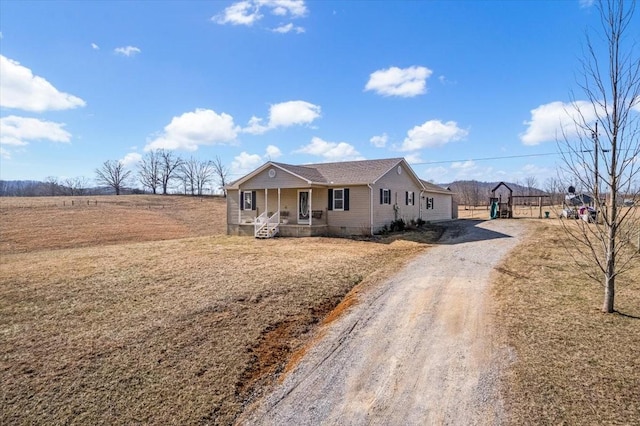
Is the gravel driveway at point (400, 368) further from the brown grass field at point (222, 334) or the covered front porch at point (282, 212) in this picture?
the covered front porch at point (282, 212)

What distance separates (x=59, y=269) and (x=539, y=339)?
12.8 meters

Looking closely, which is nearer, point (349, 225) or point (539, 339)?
point (539, 339)

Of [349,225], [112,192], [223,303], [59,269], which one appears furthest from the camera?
[112,192]

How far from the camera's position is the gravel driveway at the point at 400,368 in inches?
148

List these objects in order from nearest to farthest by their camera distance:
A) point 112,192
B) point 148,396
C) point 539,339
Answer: point 148,396 < point 539,339 < point 112,192

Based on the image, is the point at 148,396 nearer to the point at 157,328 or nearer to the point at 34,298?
the point at 157,328

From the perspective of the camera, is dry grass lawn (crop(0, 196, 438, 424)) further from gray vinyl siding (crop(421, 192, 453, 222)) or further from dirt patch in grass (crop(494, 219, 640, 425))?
gray vinyl siding (crop(421, 192, 453, 222))

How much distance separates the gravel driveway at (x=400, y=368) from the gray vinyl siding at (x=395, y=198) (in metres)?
11.1

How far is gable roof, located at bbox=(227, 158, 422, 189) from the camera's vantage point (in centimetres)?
1869

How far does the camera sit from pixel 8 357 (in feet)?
17.2

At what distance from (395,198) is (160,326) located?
54.6 ft

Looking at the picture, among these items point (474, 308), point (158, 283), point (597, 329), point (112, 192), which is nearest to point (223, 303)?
point (158, 283)

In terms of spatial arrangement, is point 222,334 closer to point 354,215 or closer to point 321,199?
point 354,215

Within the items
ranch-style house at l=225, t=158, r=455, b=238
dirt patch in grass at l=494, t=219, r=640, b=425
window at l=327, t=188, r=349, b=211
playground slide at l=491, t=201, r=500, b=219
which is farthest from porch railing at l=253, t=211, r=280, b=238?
playground slide at l=491, t=201, r=500, b=219
